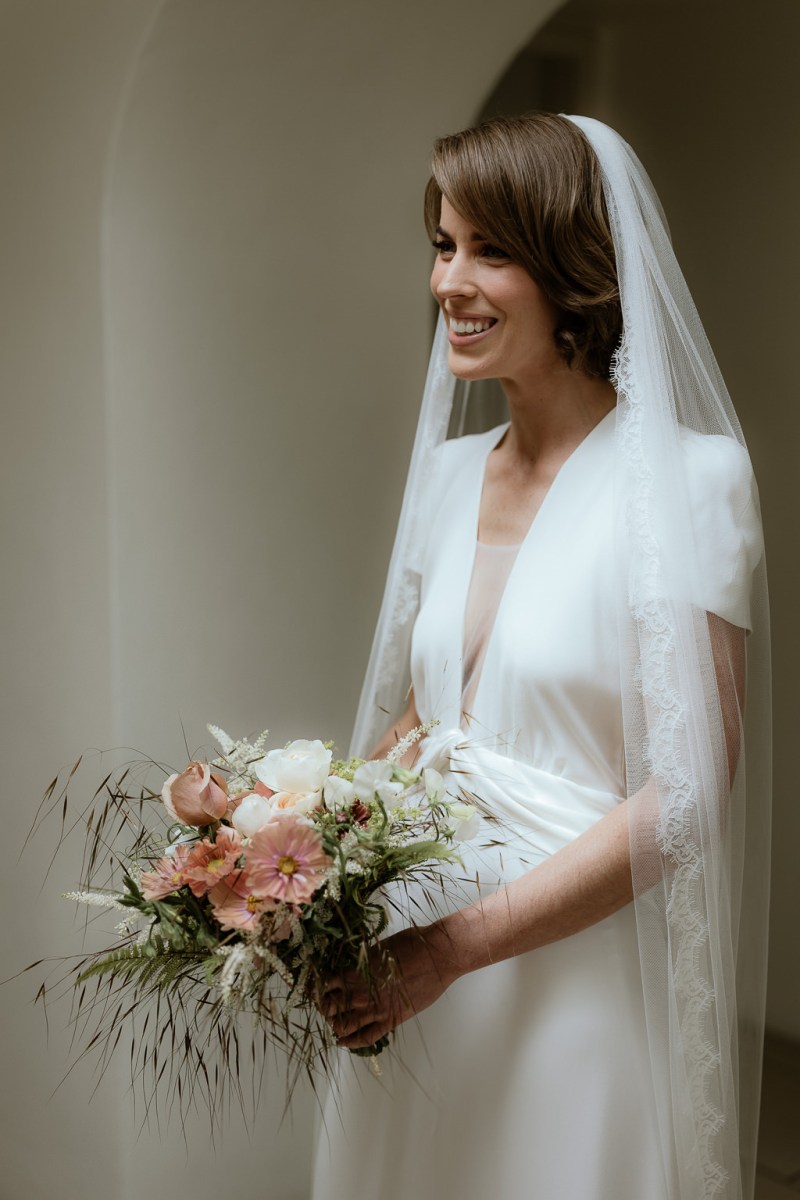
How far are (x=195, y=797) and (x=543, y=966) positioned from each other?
556 mm

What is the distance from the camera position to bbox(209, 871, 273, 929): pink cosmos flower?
3.89 ft

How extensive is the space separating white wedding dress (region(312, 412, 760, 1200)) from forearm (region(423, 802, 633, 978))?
54mm

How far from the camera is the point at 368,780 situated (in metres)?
1.26

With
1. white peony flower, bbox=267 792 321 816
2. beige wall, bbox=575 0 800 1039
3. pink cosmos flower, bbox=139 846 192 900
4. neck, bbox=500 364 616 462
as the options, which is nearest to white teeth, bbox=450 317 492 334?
neck, bbox=500 364 616 462

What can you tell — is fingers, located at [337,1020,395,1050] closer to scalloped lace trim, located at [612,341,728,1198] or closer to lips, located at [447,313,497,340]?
scalloped lace trim, located at [612,341,728,1198]

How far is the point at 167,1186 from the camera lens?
7.22 ft

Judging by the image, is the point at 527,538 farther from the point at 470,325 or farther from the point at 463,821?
the point at 463,821

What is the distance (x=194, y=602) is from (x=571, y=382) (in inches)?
33.9

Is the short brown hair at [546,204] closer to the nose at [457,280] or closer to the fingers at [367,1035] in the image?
the nose at [457,280]

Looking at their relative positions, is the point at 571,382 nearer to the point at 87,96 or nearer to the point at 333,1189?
the point at 87,96

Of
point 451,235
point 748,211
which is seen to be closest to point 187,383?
point 451,235

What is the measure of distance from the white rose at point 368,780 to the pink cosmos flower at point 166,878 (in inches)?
7.6

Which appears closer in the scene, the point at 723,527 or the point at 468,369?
the point at 723,527

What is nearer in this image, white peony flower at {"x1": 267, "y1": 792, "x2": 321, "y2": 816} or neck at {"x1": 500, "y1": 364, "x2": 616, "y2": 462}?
white peony flower at {"x1": 267, "y1": 792, "x2": 321, "y2": 816}
